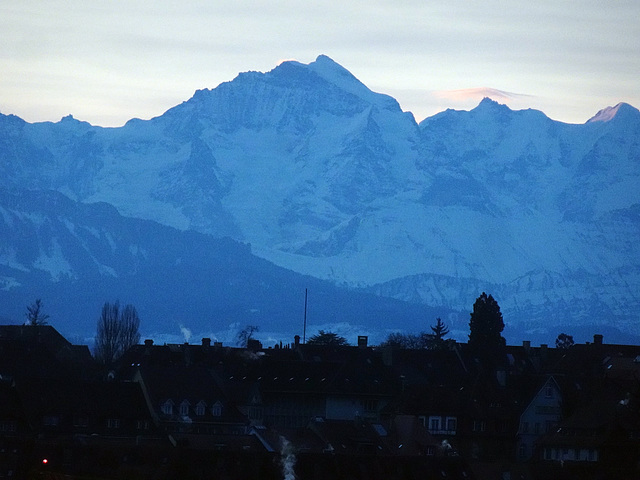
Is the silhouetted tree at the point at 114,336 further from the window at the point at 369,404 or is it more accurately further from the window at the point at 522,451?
the window at the point at 522,451

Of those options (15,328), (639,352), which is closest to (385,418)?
(639,352)

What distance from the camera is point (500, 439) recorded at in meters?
78.2

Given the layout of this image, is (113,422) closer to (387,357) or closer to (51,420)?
(51,420)

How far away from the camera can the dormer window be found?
76688 mm

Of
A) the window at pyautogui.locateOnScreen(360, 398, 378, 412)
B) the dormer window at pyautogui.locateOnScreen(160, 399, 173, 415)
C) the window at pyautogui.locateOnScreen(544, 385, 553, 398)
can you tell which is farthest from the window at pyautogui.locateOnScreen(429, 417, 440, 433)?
the dormer window at pyautogui.locateOnScreen(160, 399, 173, 415)

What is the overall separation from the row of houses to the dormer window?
93mm

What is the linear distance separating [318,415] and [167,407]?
9.30m

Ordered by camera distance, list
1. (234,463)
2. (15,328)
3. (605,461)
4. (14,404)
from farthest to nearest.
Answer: (15,328)
(14,404)
(605,461)
(234,463)

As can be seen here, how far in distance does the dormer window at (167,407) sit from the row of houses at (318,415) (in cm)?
9

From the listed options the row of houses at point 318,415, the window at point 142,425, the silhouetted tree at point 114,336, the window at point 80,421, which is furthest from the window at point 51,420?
the silhouetted tree at point 114,336

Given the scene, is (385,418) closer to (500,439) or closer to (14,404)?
(500,439)

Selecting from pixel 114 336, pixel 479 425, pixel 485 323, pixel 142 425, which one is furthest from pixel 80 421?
pixel 485 323

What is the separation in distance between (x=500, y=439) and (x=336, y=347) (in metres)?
21.9

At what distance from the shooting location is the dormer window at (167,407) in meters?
76.7
